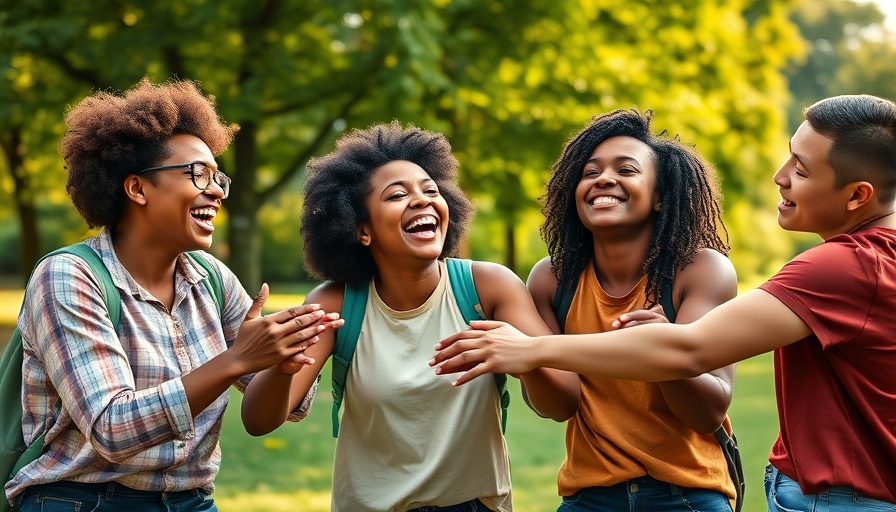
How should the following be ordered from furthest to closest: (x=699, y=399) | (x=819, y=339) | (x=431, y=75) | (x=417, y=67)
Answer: (x=431, y=75) < (x=417, y=67) < (x=699, y=399) < (x=819, y=339)

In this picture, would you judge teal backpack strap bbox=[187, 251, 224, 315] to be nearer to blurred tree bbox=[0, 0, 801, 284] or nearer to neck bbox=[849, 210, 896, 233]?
neck bbox=[849, 210, 896, 233]

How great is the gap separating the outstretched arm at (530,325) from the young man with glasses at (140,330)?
0.62 metres

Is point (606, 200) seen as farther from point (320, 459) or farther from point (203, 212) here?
point (320, 459)

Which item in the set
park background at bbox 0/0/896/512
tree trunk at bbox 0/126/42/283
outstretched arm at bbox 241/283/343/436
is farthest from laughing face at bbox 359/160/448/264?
tree trunk at bbox 0/126/42/283

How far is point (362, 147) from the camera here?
3996mm

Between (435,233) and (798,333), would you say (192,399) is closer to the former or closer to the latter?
(435,233)

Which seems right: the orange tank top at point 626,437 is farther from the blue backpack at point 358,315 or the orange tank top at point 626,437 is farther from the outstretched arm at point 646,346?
the outstretched arm at point 646,346

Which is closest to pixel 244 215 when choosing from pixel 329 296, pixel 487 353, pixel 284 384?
pixel 329 296

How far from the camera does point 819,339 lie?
9.49ft

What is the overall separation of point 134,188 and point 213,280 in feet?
1.56

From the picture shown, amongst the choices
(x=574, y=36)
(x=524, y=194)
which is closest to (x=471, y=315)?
(x=574, y=36)

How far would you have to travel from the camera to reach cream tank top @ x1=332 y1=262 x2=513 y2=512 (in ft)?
11.8

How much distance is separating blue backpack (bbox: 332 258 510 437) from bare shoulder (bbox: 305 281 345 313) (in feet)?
0.09

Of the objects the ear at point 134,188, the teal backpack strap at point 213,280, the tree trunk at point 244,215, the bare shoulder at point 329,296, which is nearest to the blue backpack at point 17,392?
the ear at point 134,188
